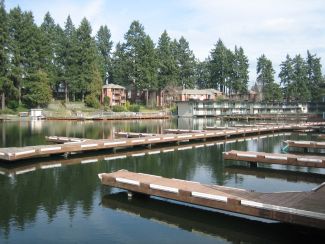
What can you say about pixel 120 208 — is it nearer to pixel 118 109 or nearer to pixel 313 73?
pixel 118 109

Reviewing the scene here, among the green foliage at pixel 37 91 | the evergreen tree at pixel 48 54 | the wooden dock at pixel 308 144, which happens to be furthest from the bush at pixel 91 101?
the wooden dock at pixel 308 144

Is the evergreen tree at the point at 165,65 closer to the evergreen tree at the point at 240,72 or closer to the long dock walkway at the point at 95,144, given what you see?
the evergreen tree at the point at 240,72

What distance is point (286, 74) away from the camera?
110 m

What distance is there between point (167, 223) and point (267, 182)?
26.6 feet

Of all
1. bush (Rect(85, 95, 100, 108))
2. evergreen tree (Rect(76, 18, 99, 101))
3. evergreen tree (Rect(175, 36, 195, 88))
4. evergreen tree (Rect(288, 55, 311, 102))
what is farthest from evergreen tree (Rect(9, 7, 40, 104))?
evergreen tree (Rect(288, 55, 311, 102))

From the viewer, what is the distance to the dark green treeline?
75.9 metres

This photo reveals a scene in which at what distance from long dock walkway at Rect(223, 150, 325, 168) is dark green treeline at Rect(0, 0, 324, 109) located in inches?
2356

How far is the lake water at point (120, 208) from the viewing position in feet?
37.0

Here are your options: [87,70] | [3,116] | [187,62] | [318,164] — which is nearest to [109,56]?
[187,62]

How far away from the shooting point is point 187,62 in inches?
4309

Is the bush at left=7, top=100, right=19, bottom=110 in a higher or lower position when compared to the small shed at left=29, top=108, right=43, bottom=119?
higher

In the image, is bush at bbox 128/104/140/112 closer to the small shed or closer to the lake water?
the small shed

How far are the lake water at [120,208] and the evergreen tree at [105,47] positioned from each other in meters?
90.7

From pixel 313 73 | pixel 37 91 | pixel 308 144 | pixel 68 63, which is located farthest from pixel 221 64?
pixel 308 144
